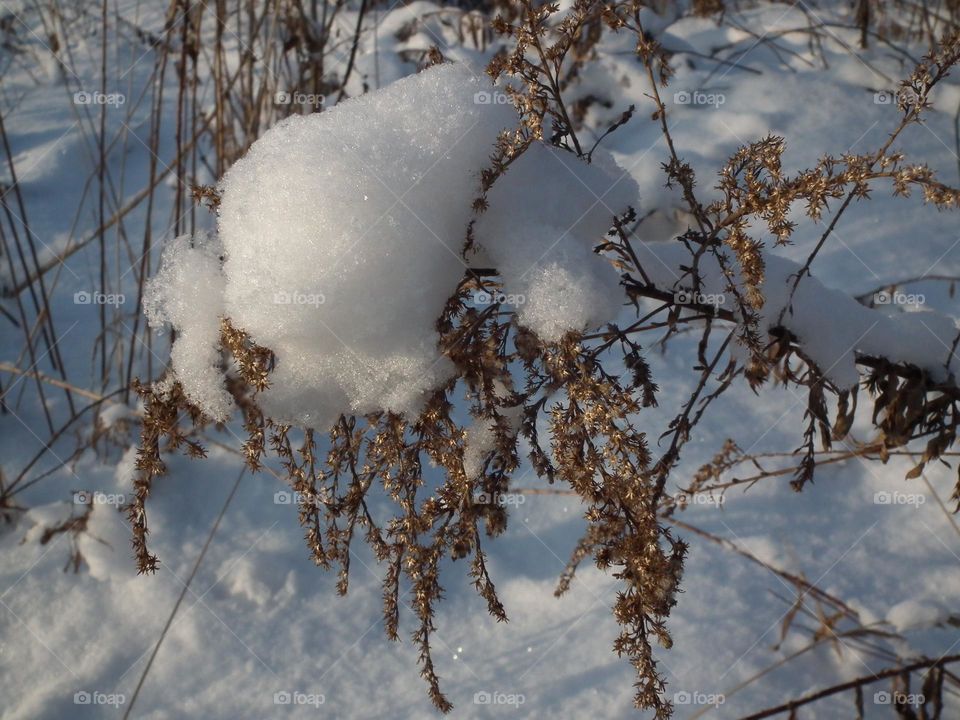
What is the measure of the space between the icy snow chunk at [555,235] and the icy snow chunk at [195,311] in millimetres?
441

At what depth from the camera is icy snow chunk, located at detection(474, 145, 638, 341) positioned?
40.1 inches

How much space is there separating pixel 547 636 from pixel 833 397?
1136 millimetres

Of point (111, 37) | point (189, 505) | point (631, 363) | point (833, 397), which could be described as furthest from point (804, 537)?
point (111, 37)

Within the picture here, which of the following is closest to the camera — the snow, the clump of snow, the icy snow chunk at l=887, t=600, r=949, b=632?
the clump of snow

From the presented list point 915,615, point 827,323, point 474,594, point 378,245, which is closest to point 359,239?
point 378,245

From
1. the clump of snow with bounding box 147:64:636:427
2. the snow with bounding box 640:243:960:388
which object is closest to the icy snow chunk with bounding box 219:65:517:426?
the clump of snow with bounding box 147:64:636:427

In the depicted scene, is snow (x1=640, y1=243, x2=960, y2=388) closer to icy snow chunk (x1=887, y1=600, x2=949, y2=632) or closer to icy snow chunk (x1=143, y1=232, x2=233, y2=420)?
icy snow chunk (x1=143, y1=232, x2=233, y2=420)

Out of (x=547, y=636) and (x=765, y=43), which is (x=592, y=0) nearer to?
(x=547, y=636)

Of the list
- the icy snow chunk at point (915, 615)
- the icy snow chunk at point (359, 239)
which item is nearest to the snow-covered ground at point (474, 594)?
the icy snow chunk at point (915, 615)

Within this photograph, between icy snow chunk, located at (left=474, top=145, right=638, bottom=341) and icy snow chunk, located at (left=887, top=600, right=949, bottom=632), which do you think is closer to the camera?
icy snow chunk, located at (left=474, top=145, right=638, bottom=341)

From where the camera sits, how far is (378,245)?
108cm

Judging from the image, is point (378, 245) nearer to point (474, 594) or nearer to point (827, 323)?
point (827, 323)

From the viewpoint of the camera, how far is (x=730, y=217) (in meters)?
0.99

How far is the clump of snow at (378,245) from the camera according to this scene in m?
1.07
